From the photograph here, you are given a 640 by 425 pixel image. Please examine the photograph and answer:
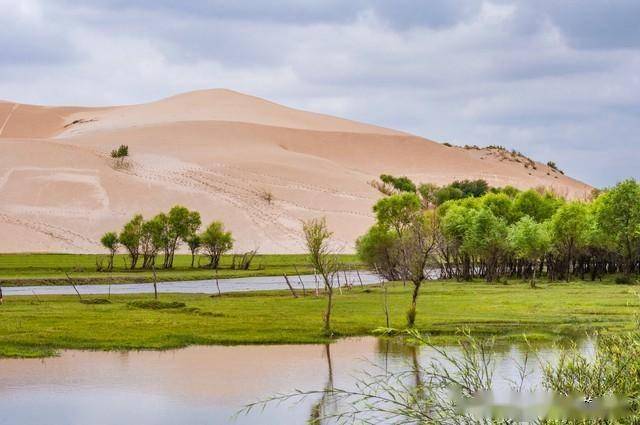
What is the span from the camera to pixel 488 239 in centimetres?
8394

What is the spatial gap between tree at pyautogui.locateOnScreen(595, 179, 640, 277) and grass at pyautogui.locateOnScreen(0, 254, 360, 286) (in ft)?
80.4

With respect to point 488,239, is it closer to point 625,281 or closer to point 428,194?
point 625,281

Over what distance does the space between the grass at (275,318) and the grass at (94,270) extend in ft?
59.9

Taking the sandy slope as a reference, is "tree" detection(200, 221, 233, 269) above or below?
below

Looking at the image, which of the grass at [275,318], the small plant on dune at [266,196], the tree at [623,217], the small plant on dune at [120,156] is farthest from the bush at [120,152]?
the grass at [275,318]

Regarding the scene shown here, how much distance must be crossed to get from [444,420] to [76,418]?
16.0 m

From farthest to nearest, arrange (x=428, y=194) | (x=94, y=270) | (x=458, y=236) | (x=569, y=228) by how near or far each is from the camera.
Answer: (x=428, y=194)
(x=94, y=270)
(x=458, y=236)
(x=569, y=228)

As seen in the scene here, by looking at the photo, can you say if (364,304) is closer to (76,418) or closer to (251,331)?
(251,331)

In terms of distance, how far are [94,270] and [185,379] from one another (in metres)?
65.5

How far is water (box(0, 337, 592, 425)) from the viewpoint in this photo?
29.4 meters

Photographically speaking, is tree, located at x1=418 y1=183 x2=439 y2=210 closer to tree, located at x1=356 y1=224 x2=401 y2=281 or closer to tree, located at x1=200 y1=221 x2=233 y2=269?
tree, located at x1=200 y1=221 x2=233 y2=269

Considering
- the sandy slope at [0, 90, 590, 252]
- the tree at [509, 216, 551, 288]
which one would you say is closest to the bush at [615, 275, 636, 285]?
the tree at [509, 216, 551, 288]

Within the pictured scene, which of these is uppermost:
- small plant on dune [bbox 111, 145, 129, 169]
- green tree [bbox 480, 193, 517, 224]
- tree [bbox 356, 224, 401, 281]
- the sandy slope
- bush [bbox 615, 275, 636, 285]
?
small plant on dune [bbox 111, 145, 129, 169]

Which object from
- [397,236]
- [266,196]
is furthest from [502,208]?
[266,196]
